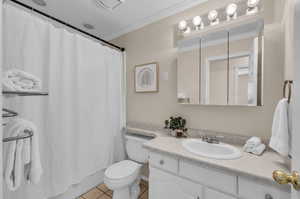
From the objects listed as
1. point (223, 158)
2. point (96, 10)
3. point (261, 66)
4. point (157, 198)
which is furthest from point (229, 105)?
point (96, 10)

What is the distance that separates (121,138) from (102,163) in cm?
43

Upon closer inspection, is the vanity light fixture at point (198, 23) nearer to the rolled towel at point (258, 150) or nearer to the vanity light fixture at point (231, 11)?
the vanity light fixture at point (231, 11)

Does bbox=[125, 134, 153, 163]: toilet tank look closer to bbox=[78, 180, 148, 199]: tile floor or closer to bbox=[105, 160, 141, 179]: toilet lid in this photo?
bbox=[105, 160, 141, 179]: toilet lid

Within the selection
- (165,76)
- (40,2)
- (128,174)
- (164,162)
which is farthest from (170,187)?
(40,2)

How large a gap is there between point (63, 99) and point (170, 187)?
134 cm

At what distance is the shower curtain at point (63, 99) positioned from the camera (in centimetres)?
107

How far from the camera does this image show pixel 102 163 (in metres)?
1.73

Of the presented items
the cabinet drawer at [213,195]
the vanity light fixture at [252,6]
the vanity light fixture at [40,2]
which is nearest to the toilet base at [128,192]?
the cabinet drawer at [213,195]

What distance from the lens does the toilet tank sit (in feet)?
5.37

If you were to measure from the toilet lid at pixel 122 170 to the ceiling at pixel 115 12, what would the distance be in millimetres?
1916

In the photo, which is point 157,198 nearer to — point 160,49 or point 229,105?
point 229,105

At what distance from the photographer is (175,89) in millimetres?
1631

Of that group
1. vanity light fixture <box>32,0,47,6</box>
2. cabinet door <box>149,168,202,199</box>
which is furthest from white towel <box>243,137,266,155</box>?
vanity light fixture <box>32,0,47,6</box>

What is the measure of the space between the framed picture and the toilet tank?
2.20ft
